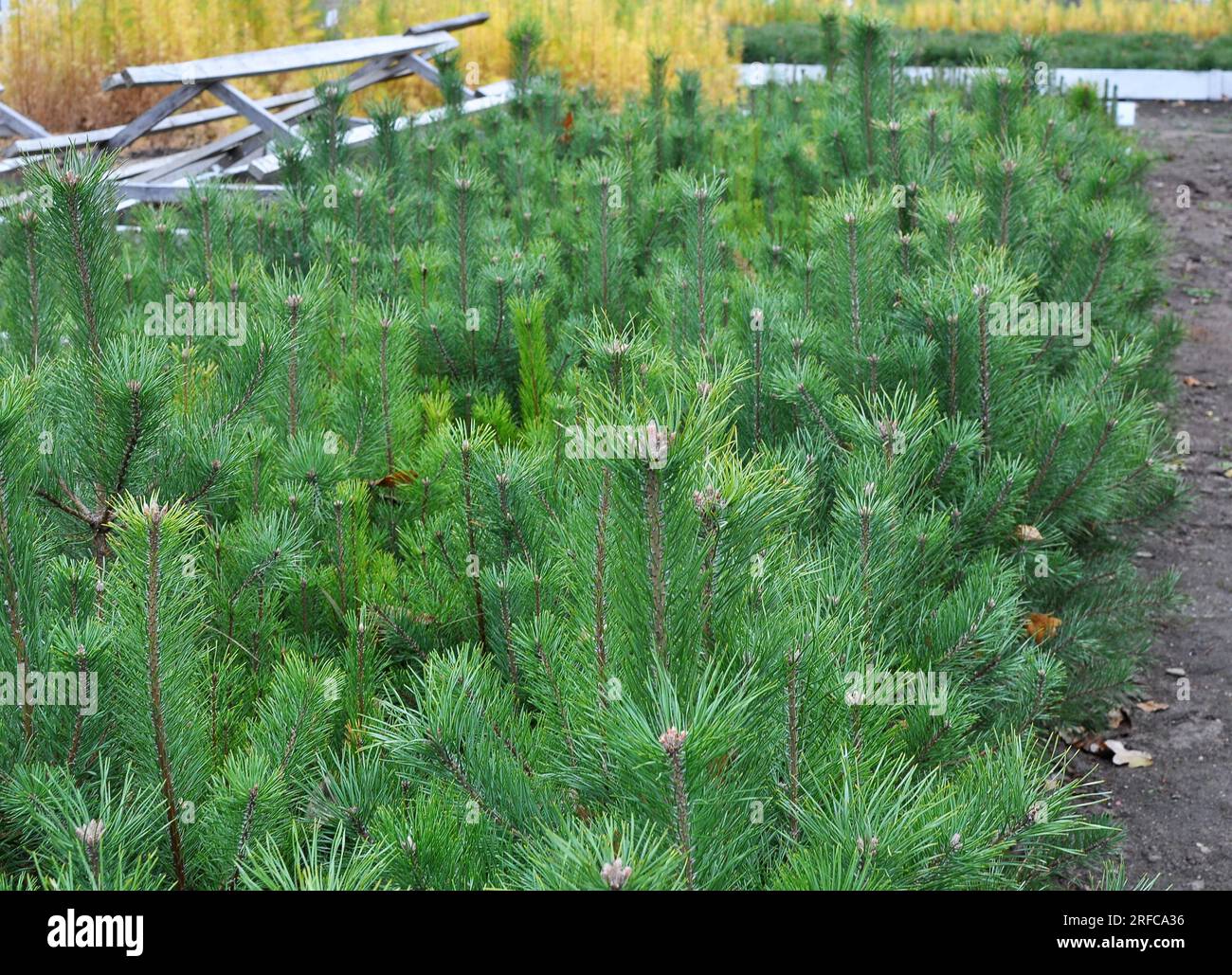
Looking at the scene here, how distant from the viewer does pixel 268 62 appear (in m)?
6.79

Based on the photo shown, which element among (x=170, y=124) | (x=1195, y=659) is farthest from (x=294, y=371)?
(x=170, y=124)

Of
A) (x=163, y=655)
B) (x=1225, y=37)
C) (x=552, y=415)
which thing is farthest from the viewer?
(x=1225, y=37)

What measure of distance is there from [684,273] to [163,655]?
2.13m

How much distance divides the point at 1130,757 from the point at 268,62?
225 inches

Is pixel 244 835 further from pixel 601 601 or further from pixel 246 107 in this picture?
pixel 246 107

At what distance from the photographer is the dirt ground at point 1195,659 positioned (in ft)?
10.1

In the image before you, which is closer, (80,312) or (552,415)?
(80,312)

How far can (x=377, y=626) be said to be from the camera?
2014 mm

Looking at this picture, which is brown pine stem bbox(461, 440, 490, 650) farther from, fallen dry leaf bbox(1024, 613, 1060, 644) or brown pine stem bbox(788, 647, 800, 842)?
fallen dry leaf bbox(1024, 613, 1060, 644)

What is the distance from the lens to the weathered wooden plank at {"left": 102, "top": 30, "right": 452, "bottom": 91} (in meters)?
5.71

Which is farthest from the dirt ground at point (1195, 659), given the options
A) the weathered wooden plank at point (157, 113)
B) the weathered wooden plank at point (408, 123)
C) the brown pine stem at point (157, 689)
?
the weathered wooden plank at point (157, 113)

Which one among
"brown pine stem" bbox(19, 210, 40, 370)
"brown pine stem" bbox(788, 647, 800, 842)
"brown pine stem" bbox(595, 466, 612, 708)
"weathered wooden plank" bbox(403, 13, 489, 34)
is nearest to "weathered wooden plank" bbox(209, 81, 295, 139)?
"weathered wooden plank" bbox(403, 13, 489, 34)
